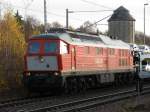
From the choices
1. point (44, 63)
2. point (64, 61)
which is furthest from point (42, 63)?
point (64, 61)

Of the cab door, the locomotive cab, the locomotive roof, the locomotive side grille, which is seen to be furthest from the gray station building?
the locomotive side grille

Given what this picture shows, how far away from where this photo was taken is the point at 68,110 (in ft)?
67.0

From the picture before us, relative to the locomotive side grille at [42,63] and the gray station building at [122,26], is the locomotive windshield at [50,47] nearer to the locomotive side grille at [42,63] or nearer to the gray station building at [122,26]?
the locomotive side grille at [42,63]

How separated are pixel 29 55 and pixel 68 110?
9.15m

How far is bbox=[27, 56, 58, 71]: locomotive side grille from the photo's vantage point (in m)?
28.3

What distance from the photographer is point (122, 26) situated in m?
116

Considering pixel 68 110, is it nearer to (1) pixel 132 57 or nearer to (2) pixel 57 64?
(2) pixel 57 64

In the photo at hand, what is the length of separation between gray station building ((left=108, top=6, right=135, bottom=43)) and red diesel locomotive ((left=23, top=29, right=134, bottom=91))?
73.1 metres

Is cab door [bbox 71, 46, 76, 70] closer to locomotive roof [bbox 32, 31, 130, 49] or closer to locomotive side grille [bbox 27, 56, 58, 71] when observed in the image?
locomotive roof [bbox 32, 31, 130, 49]

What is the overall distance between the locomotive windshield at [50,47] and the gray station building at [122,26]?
7775 cm

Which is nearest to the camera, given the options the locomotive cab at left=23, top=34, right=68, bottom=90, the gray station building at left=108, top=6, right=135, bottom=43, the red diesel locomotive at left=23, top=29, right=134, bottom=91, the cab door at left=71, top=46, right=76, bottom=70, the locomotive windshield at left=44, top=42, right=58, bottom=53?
the locomotive cab at left=23, top=34, right=68, bottom=90

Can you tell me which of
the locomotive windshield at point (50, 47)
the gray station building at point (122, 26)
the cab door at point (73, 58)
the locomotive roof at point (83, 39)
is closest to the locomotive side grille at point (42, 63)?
the locomotive windshield at point (50, 47)

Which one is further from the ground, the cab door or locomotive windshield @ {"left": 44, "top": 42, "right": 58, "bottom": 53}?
locomotive windshield @ {"left": 44, "top": 42, "right": 58, "bottom": 53}

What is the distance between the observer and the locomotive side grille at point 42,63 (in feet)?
92.9
